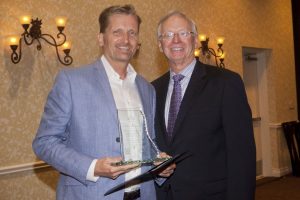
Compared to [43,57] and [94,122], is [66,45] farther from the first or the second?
[94,122]

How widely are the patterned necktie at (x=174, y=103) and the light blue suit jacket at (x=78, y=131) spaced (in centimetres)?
44

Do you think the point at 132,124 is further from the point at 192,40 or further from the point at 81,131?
the point at 192,40

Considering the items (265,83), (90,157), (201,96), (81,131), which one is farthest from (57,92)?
(265,83)

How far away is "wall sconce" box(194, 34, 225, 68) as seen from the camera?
17.4 feet

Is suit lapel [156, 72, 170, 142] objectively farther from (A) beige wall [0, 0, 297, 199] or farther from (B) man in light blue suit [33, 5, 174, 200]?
(A) beige wall [0, 0, 297, 199]

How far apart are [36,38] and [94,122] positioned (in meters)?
2.15

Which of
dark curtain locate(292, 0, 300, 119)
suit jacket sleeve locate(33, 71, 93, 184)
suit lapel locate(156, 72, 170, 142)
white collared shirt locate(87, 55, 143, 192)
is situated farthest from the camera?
dark curtain locate(292, 0, 300, 119)

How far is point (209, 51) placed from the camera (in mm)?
5500

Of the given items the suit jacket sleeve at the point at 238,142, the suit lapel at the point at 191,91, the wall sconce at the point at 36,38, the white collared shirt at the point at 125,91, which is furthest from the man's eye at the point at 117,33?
the wall sconce at the point at 36,38

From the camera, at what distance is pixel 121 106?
1.72m

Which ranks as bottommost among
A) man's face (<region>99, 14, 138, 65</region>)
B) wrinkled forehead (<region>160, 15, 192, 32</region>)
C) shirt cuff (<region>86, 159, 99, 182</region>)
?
shirt cuff (<region>86, 159, 99, 182</region>)

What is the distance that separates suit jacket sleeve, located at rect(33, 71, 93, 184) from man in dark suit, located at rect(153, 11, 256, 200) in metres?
0.58

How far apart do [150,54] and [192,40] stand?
255cm

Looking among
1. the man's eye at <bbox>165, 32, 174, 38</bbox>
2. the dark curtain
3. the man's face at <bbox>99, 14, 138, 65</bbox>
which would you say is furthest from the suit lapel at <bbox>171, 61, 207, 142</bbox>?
→ the dark curtain
